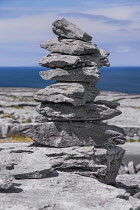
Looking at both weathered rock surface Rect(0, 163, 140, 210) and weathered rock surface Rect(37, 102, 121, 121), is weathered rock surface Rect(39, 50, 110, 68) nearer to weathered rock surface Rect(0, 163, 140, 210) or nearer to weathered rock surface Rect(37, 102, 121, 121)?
weathered rock surface Rect(37, 102, 121, 121)

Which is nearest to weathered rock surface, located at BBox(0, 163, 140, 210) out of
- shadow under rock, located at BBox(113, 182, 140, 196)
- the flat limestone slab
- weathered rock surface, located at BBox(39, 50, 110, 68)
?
the flat limestone slab

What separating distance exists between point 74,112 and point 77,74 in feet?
5.87

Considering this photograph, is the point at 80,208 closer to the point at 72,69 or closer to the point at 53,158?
the point at 53,158

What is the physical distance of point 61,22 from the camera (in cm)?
1756

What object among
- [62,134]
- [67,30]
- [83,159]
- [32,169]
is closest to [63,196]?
[32,169]

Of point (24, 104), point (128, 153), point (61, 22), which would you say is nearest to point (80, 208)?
point (61, 22)

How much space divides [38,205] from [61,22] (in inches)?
384

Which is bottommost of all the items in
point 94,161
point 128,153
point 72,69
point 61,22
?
point 128,153

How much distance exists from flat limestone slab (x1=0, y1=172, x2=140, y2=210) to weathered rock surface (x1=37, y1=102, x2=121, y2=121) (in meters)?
3.88

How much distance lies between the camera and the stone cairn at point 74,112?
17203mm

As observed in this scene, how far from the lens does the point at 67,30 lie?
17.6 m

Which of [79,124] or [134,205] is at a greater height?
[79,124]

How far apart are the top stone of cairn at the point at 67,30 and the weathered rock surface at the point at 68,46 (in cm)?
23

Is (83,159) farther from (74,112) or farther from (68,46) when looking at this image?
(68,46)
